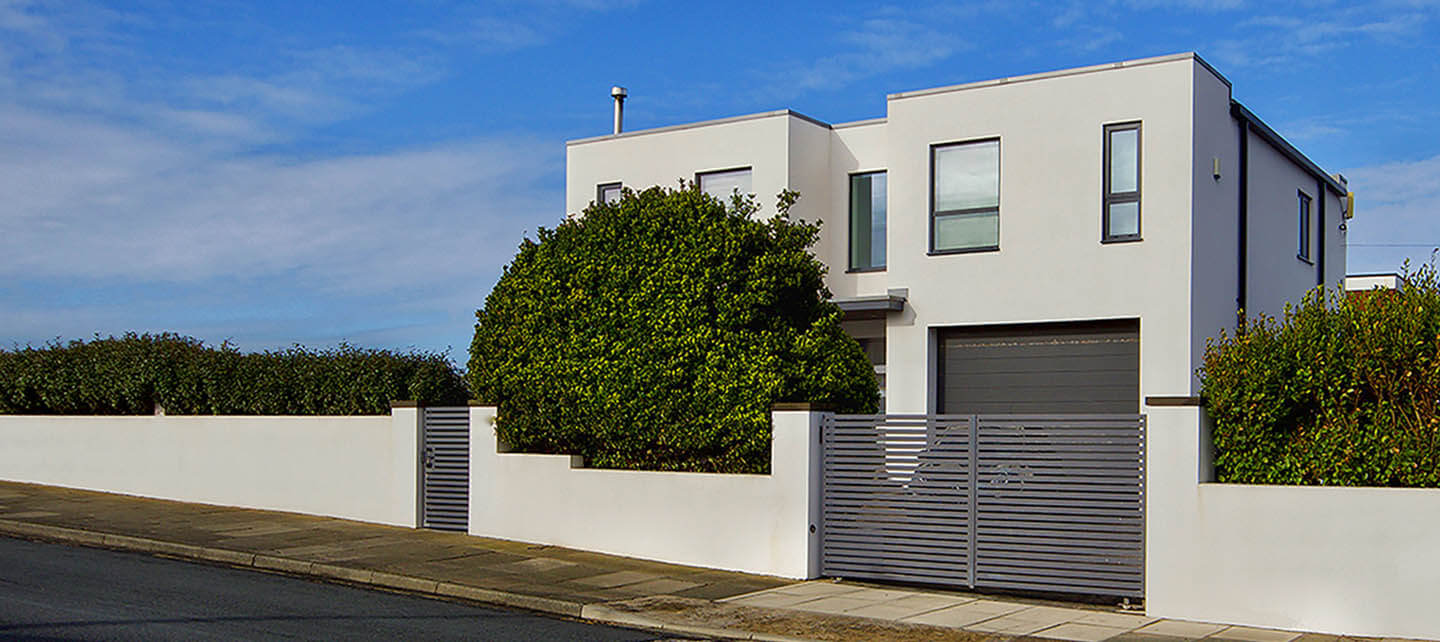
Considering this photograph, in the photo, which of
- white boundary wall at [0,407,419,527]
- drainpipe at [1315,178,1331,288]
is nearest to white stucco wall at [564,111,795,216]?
white boundary wall at [0,407,419,527]

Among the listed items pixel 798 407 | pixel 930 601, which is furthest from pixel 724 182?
pixel 930 601

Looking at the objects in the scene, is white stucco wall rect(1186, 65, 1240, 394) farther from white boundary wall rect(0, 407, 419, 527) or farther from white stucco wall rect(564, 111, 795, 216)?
white boundary wall rect(0, 407, 419, 527)

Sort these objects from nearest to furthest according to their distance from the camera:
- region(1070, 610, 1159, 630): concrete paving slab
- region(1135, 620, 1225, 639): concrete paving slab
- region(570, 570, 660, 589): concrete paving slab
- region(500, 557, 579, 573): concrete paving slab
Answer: region(1135, 620, 1225, 639): concrete paving slab < region(1070, 610, 1159, 630): concrete paving slab < region(570, 570, 660, 589): concrete paving slab < region(500, 557, 579, 573): concrete paving slab

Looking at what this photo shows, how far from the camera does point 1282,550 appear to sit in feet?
36.7

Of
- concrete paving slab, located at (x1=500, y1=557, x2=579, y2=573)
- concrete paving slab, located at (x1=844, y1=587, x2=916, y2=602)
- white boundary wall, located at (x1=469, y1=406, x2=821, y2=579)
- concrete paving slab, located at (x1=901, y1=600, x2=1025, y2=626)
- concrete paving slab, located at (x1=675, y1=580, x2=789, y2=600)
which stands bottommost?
concrete paving slab, located at (x1=675, y1=580, x2=789, y2=600)

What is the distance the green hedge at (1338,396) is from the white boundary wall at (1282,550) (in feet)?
0.97

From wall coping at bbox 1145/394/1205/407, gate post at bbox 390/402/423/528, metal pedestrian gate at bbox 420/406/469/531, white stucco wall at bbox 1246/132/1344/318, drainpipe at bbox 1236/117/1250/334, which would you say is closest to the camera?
wall coping at bbox 1145/394/1205/407

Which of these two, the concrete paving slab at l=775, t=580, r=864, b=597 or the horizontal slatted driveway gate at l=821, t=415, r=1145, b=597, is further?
the concrete paving slab at l=775, t=580, r=864, b=597

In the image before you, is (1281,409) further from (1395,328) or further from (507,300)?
(507,300)

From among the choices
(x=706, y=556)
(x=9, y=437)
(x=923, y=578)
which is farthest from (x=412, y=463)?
(x=9, y=437)

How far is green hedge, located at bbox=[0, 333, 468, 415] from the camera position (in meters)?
19.2

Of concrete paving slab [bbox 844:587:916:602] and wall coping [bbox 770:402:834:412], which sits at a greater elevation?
wall coping [bbox 770:402:834:412]

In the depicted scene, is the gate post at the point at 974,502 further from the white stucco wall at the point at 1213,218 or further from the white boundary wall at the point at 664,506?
the white stucco wall at the point at 1213,218

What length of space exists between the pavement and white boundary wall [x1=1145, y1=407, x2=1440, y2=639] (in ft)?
0.78
